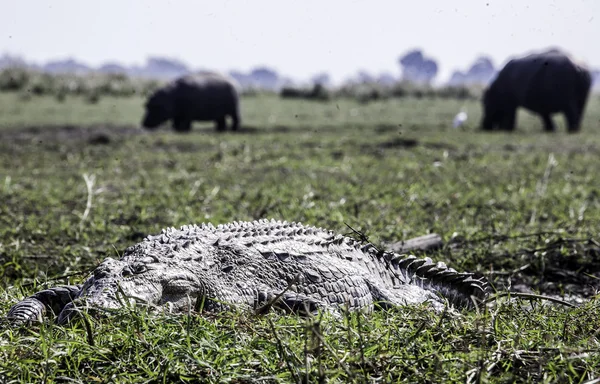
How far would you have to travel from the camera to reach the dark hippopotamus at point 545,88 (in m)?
15.5

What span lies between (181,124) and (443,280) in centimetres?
1314

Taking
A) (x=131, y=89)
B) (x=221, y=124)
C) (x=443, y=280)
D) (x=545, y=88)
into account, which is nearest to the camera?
(x=443, y=280)

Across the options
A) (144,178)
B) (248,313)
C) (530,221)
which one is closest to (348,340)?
(248,313)

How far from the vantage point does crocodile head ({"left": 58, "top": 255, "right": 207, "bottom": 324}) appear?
2670 mm

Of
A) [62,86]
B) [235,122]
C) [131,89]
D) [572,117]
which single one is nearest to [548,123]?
[572,117]

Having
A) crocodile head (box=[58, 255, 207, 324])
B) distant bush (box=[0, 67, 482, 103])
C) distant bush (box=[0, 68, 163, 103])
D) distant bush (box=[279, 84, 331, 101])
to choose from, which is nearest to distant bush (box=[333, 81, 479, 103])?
distant bush (box=[0, 67, 482, 103])

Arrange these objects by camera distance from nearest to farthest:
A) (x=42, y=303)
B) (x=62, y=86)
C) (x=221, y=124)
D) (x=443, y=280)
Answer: (x=42, y=303)
(x=443, y=280)
(x=221, y=124)
(x=62, y=86)

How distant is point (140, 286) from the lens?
9.13ft

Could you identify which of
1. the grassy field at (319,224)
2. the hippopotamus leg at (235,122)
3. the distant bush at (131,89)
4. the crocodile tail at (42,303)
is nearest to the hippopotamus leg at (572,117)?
the grassy field at (319,224)

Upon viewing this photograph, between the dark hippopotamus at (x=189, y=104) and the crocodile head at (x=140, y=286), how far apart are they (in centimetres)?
1302

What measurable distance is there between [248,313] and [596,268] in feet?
9.55

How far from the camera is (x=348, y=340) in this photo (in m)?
2.45

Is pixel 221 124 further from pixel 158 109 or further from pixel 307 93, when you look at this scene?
pixel 307 93

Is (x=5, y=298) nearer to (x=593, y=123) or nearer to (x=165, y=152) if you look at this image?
(x=165, y=152)
